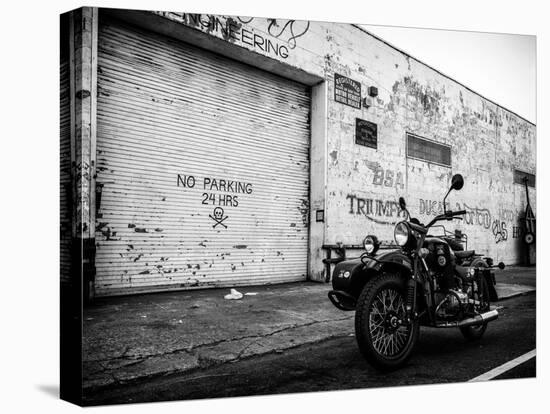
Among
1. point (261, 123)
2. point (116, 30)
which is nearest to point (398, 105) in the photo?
point (261, 123)

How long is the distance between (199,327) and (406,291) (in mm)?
1798

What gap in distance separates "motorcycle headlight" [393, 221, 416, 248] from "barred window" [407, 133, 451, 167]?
1.90 metres

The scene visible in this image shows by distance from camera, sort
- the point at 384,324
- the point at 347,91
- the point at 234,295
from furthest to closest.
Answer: the point at 347,91 → the point at 234,295 → the point at 384,324

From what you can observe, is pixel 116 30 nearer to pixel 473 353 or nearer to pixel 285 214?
pixel 285 214

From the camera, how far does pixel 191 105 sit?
5.07 meters

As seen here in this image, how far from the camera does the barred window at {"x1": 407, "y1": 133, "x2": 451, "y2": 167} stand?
16.8 ft

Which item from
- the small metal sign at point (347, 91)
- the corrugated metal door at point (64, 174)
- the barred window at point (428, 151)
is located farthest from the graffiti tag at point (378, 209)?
the corrugated metal door at point (64, 174)

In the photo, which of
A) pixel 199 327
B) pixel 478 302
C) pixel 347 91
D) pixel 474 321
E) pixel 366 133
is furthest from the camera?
pixel 347 91

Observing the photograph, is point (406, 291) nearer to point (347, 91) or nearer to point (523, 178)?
point (523, 178)

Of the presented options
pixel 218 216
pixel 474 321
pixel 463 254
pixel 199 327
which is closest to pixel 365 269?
pixel 474 321

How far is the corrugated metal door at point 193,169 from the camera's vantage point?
4363 mm

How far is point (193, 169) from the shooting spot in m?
5.05

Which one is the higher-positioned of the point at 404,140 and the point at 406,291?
the point at 404,140

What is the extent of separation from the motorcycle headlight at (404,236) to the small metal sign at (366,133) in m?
2.15
